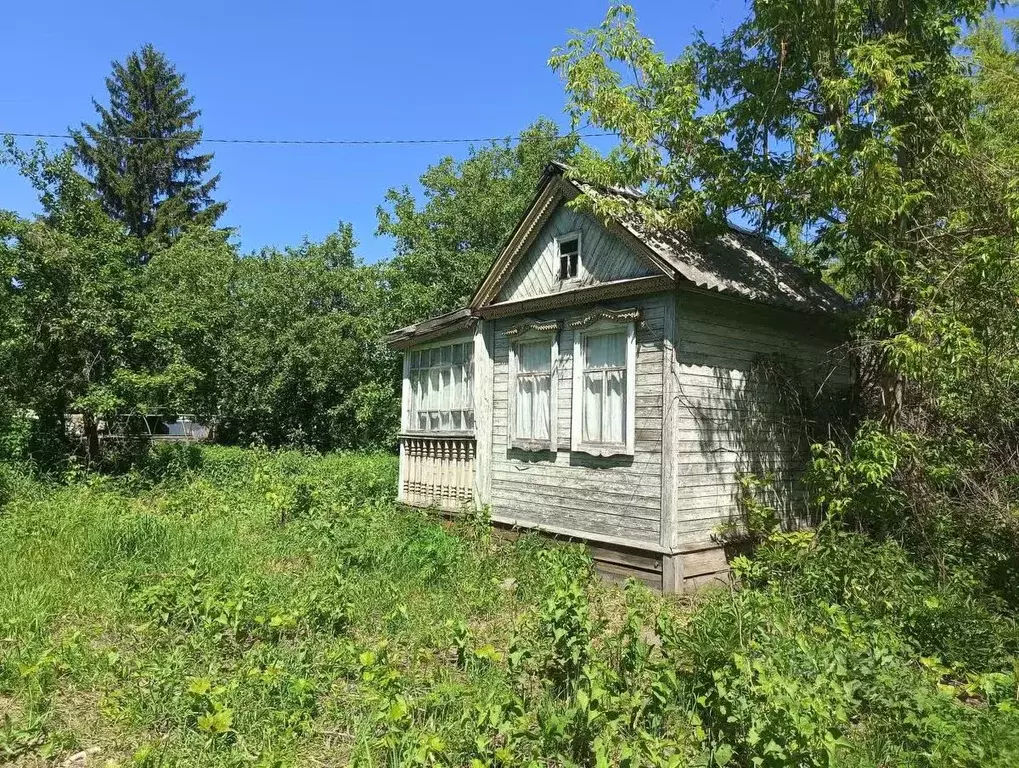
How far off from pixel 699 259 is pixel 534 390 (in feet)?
9.56

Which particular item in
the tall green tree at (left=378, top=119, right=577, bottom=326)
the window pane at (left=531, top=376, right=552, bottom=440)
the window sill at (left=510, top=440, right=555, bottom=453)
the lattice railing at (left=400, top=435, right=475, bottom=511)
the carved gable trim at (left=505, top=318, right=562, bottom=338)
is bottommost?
the lattice railing at (left=400, top=435, right=475, bottom=511)

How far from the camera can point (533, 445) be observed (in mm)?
9703

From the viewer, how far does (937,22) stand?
7938 millimetres

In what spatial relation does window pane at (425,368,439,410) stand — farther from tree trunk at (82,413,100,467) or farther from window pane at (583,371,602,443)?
tree trunk at (82,413,100,467)

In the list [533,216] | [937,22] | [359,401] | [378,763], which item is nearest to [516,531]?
[533,216]

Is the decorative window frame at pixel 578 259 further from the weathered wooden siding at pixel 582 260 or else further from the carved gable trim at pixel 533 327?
the carved gable trim at pixel 533 327

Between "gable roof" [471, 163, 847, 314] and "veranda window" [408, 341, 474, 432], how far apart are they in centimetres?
124

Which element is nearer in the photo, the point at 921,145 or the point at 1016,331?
the point at 1016,331

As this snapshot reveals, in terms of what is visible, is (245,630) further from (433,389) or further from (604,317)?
(433,389)

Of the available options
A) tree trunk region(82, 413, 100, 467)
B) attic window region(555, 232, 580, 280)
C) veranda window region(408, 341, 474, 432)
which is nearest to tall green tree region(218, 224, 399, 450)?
tree trunk region(82, 413, 100, 467)

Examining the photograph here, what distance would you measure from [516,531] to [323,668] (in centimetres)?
512

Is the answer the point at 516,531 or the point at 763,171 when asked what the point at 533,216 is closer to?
the point at 763,171

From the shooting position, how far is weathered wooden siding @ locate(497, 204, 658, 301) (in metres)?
8.78

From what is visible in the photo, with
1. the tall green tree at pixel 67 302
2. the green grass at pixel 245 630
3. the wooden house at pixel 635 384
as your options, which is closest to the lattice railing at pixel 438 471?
the wooden house at pixel 635 384
